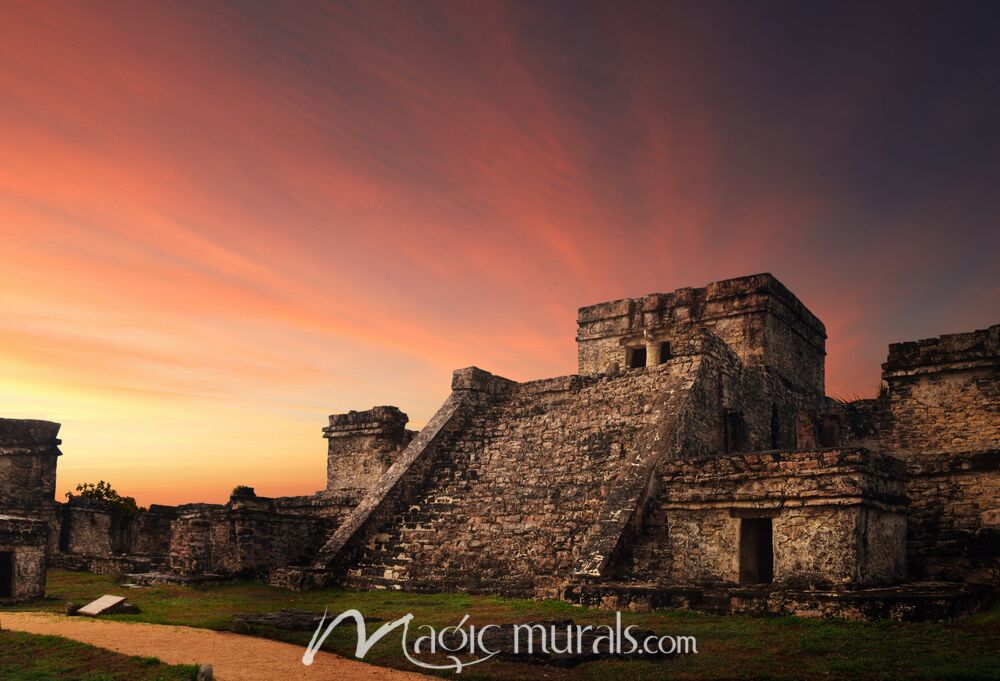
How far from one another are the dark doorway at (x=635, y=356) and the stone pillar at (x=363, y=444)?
643 centimetres

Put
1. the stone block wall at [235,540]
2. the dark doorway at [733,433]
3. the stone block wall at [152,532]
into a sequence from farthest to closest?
1. the stone block wall at [152,532]
2. the dark doorway at [733,433]
3. the stone block wall at [235,540]

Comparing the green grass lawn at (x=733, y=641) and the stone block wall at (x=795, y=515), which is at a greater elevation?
the stone block wall at (x=795, y=515)

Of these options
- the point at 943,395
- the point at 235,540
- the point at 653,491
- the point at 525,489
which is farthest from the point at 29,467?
the point at 943,395

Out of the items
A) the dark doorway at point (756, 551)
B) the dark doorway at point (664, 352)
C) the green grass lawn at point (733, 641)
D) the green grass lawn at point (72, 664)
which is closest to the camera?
the green grass lawn at point (733, 641)

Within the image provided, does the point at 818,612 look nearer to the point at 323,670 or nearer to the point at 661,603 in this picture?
the point at 661,603

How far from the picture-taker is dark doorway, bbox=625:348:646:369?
2338 cm

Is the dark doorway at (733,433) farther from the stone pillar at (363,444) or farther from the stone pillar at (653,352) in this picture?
the stone pillar at (363,444)

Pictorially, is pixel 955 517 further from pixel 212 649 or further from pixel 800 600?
pixel 212 649

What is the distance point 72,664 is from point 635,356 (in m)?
16.9

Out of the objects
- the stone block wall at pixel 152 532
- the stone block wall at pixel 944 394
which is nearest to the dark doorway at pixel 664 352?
the stone block wall at pixel 944 394

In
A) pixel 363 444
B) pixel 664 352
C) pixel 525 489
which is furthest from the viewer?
pixel 363 444

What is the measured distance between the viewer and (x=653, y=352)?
22703 millimetres

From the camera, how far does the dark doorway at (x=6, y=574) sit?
14922mm

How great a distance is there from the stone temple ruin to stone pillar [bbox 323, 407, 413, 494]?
62mm
